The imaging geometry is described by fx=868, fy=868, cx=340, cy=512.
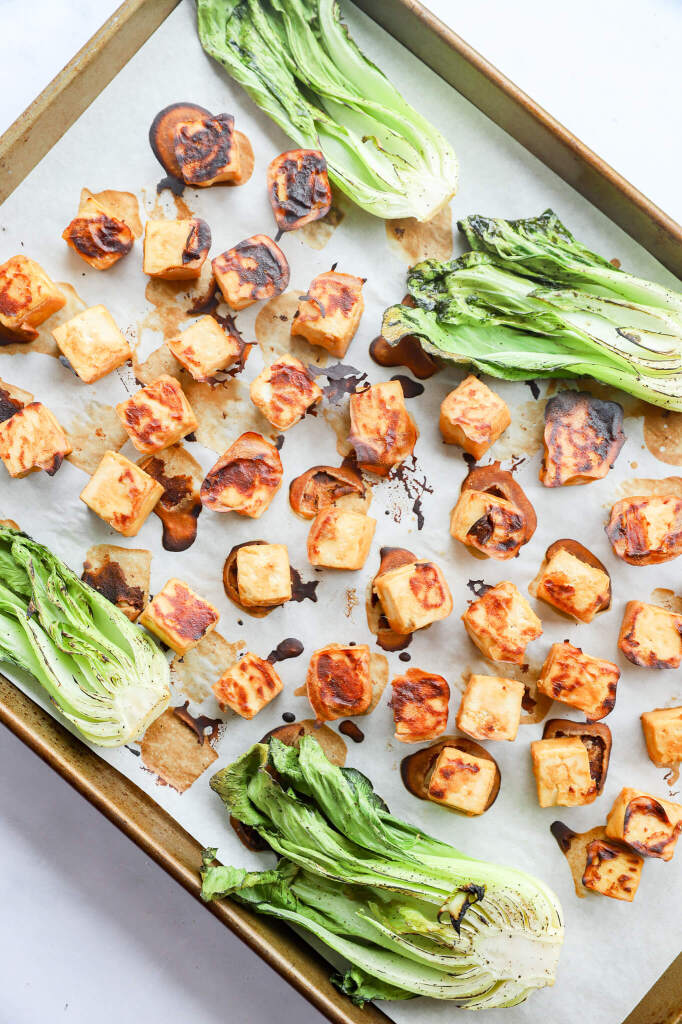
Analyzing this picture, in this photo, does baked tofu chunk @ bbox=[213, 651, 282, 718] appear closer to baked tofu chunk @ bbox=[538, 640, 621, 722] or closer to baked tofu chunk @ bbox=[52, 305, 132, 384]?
baked tofu chunk @ bbox=[538, 640, 621, 722]

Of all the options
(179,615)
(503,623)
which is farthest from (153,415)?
(503,623)

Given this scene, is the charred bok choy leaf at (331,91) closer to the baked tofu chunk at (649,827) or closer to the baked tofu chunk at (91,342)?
the baked tofu chunk at (91,342)

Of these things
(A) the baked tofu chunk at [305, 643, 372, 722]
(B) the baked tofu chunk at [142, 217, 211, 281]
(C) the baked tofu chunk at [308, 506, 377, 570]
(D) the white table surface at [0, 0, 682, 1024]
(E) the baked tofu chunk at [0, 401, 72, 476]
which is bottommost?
(D) the white table surface at [0, 0, 682, 1024]

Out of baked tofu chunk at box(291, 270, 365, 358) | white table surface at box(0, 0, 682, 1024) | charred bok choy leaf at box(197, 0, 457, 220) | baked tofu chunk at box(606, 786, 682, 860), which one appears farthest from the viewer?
white table surface at box(0, 0, 682, 1024)

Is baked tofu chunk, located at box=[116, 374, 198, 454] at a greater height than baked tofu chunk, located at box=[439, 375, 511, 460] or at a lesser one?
lesser

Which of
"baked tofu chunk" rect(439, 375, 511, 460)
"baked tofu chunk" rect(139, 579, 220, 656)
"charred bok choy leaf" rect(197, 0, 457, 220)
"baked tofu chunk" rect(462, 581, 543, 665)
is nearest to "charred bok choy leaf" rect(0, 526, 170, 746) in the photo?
"baked tofu chunk" rect(139, 579, 220, 656)

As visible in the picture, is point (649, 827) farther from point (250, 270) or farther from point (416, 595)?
point (250, 270)

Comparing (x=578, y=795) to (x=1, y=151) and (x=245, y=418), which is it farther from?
(x=1, y=151)
